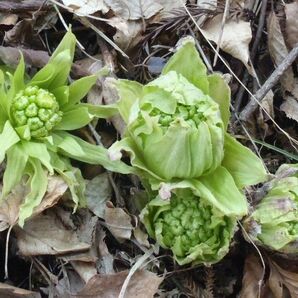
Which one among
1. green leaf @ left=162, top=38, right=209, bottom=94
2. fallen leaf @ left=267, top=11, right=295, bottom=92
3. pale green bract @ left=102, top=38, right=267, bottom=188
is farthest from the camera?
fallen leaf @ left=267, top=11, right=295, bottom=92

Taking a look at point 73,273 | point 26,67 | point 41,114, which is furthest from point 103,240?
point 26,67

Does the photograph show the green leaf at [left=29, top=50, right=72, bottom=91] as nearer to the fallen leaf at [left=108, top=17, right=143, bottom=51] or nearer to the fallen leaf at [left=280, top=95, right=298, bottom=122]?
the fallen leaf at [left=108, top=17, right=143, bottom=51]

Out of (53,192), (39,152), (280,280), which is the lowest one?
(280,280)

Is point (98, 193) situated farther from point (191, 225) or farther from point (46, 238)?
point (191, 225)

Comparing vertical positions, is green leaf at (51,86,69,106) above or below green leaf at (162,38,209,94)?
below

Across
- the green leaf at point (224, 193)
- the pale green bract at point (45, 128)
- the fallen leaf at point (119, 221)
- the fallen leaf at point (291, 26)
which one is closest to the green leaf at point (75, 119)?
the pale green bract at point (45, 128)

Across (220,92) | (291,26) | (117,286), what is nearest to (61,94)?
(220,92)

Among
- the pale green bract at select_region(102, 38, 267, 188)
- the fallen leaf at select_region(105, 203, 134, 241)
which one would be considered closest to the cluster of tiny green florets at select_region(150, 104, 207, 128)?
the pale green bract at select_region(102, 38, 267, 188)
